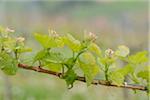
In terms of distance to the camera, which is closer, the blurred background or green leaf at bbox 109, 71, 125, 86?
green leaf at bbox 109, 71, 125, 86

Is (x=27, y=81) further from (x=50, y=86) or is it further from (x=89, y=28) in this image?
(x=89, y=28)

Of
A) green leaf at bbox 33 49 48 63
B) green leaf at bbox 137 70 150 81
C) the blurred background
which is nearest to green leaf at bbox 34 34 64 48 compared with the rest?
green leaf at bbox 33 49 48 63

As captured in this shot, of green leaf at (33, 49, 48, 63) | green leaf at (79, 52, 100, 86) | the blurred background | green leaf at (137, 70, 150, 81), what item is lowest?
green leaf at (137, 70, 150, 81)

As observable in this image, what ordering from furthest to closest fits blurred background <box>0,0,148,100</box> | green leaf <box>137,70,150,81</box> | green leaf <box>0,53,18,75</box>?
blurred background <box>0,0,148,100</box>, green leaf <box>137,70,150,81</box>, green leaf <box>0,53,18,75</box>

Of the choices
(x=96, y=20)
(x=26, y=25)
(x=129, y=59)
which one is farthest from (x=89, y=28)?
(x=129, y=59)

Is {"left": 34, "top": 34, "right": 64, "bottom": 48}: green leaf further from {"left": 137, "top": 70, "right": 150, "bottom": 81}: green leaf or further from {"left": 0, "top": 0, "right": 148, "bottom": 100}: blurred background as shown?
{"left": 0, "top": 0, "right": 148, "bottom": 100}: blurred background

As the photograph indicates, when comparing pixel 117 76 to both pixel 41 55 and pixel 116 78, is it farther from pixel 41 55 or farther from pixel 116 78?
pixel 41 55
